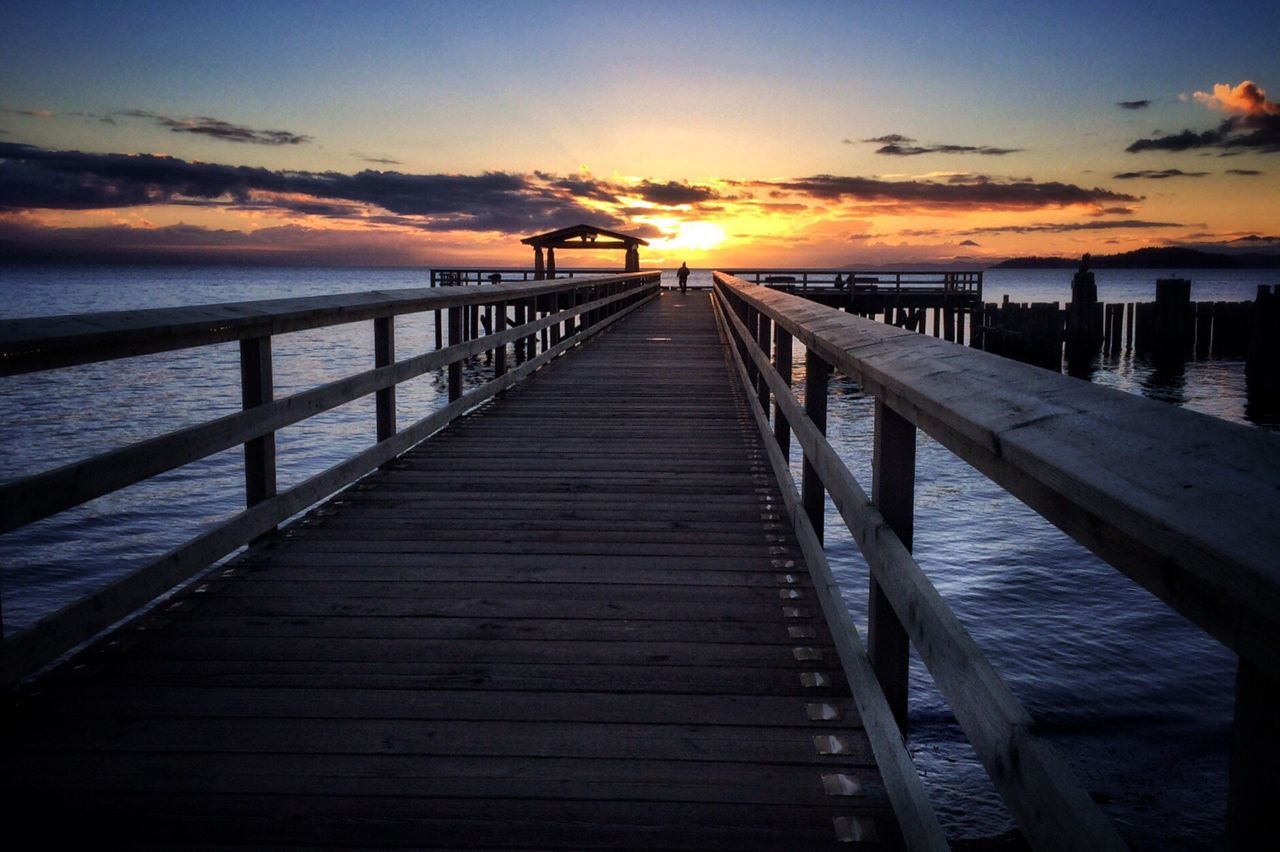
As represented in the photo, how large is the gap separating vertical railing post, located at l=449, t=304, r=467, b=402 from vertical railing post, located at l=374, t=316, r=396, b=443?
92 cm

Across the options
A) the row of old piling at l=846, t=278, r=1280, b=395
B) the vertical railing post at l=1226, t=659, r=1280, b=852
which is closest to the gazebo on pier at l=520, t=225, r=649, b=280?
the row of old piling at l=846, t=278, r=1280, b=395

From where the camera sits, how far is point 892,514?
222 centimetres

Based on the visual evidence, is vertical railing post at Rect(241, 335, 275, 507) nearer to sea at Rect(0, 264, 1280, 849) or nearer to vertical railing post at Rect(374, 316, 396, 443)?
vertical railing post at Rect(374, 316, 396, 443)

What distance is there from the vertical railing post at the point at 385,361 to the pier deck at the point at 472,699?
102 cm

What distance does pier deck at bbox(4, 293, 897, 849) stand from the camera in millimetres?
2113

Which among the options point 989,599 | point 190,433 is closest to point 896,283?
point 989,599

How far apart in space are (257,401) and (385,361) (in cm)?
166

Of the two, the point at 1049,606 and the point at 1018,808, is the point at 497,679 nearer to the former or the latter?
the point at 1018,808

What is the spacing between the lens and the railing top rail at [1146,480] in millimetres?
792

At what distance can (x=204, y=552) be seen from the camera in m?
3.50

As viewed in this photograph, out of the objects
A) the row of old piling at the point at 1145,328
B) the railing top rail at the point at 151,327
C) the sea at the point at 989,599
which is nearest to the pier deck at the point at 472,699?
the railing top rail at the point at 151,327

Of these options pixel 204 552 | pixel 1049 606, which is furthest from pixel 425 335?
pixel 204 552

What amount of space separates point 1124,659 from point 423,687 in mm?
7118

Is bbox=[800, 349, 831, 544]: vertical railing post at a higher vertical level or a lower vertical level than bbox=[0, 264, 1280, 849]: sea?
higher
